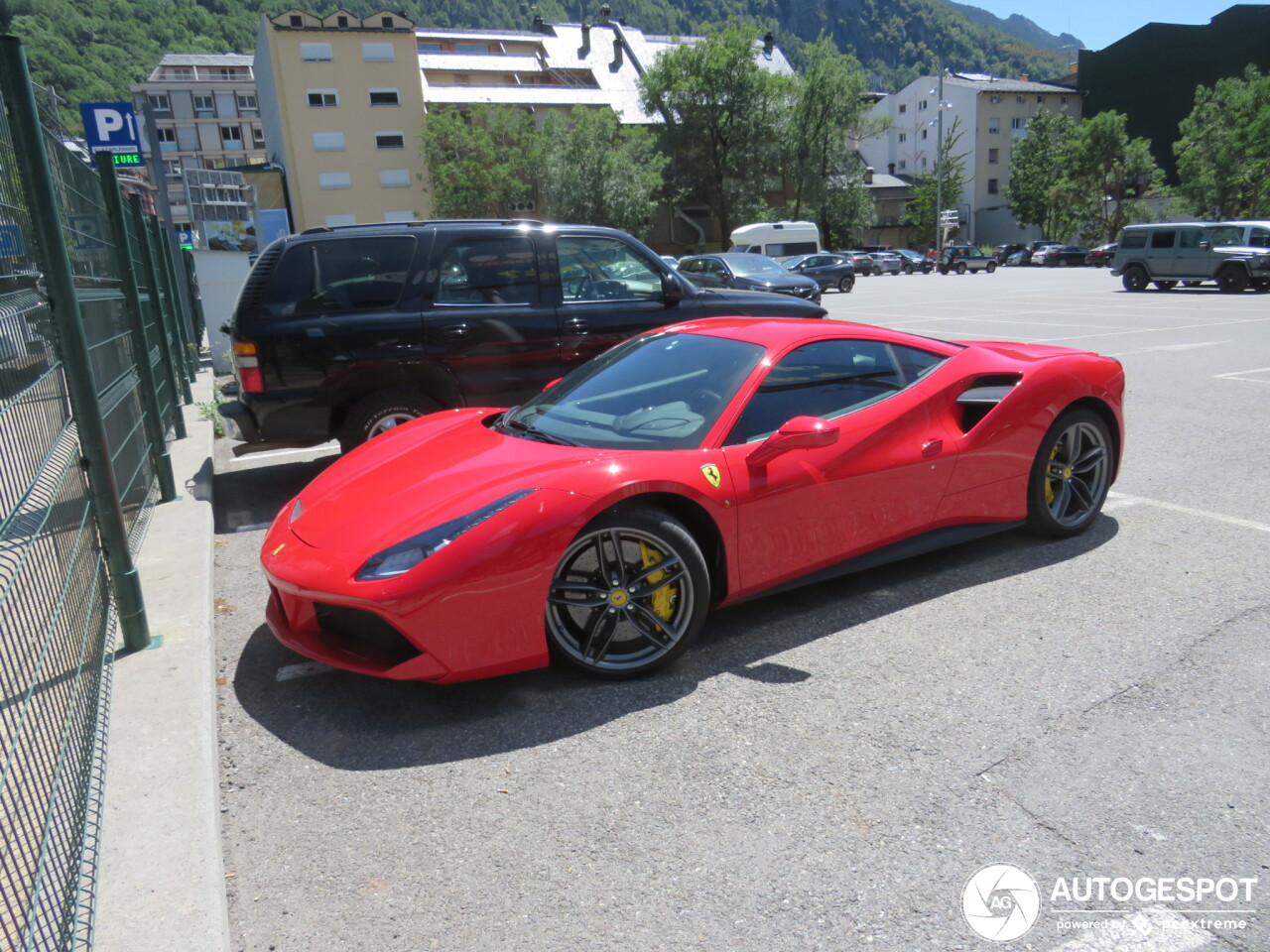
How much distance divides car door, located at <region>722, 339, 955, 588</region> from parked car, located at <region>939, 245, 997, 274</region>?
50177mm

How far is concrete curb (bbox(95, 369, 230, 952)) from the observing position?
208 cm

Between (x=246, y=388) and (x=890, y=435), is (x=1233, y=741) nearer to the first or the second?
(x=890, y=435)

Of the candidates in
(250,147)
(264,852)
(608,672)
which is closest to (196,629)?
(264,852)

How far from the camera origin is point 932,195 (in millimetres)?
68750

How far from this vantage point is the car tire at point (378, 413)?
6195mm

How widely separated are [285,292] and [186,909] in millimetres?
4722

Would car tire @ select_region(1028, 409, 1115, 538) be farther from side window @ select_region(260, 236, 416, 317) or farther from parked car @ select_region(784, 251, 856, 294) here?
parked car @ select_region(784, 251, 856, 294)

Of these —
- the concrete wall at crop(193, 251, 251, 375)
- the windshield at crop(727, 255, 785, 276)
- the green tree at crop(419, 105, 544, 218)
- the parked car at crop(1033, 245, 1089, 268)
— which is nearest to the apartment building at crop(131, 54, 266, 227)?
the green tree at crop(419, 105, 544, 218)

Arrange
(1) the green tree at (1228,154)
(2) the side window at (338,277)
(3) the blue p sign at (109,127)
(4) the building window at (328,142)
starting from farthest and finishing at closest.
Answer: (4) the building window at (328,142), (1) the green tree at (1228,154), (3) the blue p sign at (109,127), (2) the side window at (338,277)

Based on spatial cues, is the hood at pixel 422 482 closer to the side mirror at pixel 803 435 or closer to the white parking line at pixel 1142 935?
the side mirror at pixel 803 435

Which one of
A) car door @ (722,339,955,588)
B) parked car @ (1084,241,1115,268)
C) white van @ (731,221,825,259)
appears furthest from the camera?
parked car @ (1084,241,1115,268)

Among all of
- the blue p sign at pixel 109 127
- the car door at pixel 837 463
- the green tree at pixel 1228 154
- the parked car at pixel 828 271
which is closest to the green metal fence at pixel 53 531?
the car door at pixel 837 463

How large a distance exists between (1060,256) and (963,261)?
6028 millimetres

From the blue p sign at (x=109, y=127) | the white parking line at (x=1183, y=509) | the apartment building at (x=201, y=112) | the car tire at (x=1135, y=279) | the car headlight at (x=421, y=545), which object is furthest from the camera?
the apartment building at (x=201, y=112)
